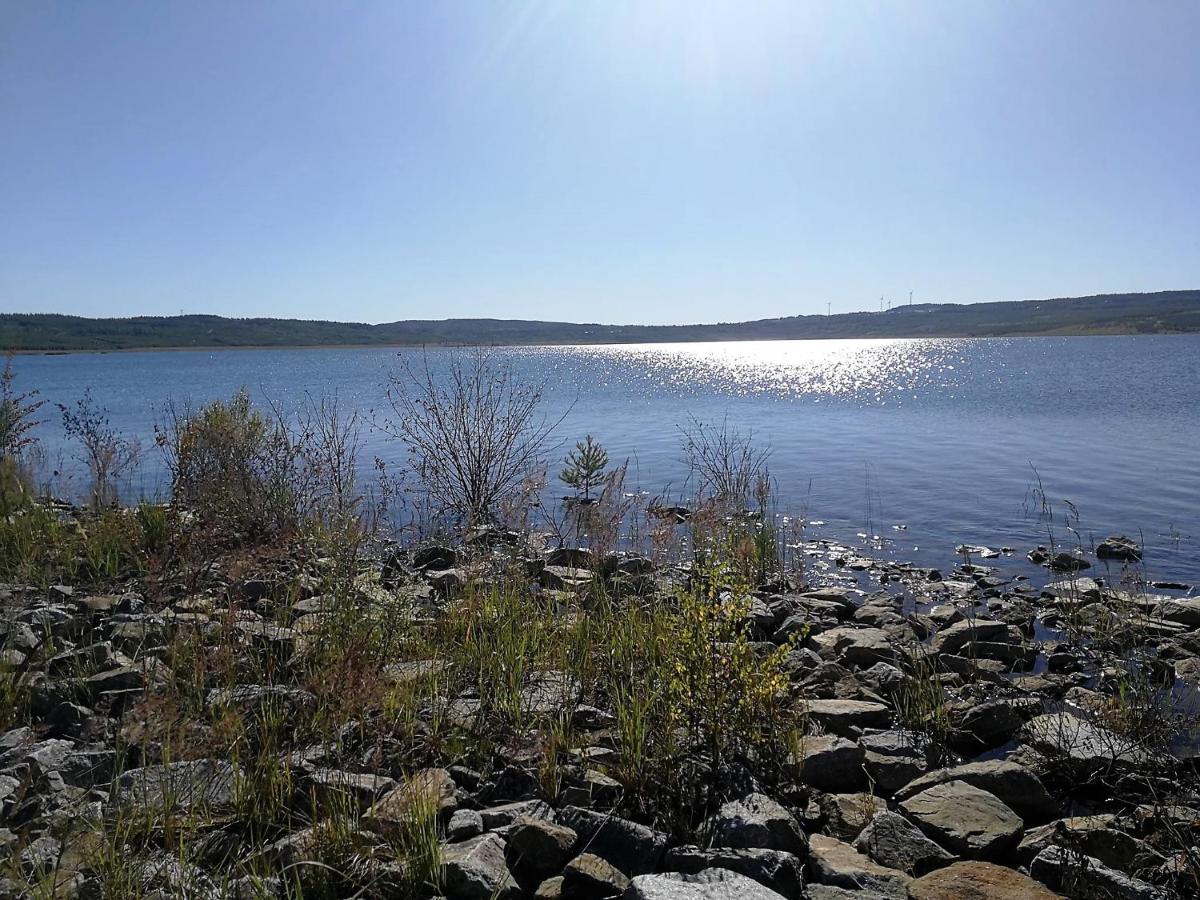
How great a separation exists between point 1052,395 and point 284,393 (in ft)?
131

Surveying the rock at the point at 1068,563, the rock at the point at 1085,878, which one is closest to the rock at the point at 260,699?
the rock at the point at 1085,878

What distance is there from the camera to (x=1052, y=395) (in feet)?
130

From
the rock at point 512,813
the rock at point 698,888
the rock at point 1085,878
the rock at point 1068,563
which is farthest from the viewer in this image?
the rock at point 1068,563

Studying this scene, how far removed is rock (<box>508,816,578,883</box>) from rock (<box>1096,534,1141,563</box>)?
11.4 m

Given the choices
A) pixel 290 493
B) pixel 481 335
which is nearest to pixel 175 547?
pixel 290 493

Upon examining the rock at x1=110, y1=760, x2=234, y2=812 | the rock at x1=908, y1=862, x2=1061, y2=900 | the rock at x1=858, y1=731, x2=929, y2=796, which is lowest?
the rock at x1=858, y1=731, x2=929, y2=796

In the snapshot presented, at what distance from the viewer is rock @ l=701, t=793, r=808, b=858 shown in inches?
163

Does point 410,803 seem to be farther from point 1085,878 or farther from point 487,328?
point 487,328

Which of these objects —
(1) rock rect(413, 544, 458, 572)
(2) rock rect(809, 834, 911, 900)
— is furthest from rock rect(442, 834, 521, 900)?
(1) rock rect(413, 544, 458, 572)

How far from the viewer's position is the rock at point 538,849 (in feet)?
13.1

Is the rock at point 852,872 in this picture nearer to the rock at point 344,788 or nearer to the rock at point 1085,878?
the rock at point 1085,878

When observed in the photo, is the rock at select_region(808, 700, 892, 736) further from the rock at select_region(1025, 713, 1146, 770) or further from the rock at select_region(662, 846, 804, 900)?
the rock at select_region(662, 846, 804, 900)

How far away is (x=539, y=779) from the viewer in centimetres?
468

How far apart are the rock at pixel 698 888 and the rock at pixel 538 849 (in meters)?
0.52
